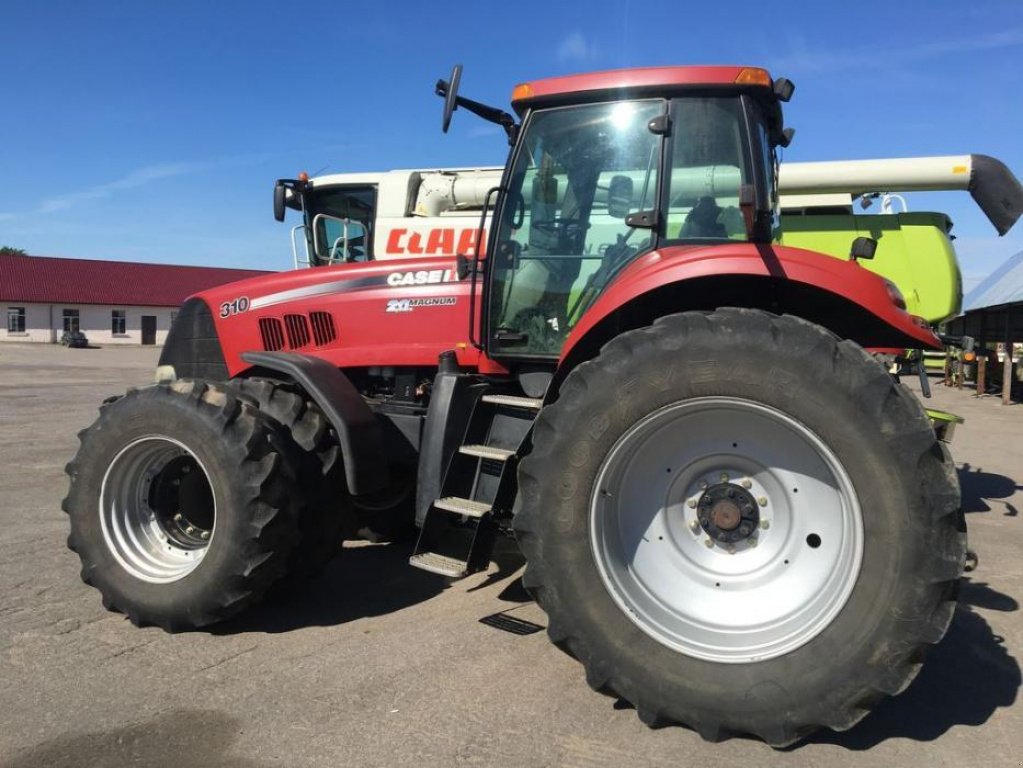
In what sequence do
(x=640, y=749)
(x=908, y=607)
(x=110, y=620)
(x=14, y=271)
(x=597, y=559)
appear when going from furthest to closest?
1. (x=14, y=271)
2. (x=110, y=620)
3. (x=597, y=559)
4. (x=640, y=749)
5. (x=908, y=607)

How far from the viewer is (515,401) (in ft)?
12.9

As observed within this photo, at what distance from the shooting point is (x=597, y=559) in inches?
122

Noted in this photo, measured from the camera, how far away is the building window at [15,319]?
45.2m

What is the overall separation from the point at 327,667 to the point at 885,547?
7.72ft

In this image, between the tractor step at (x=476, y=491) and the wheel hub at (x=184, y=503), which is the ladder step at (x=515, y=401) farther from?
the wheel hub at (x=184, y=503)

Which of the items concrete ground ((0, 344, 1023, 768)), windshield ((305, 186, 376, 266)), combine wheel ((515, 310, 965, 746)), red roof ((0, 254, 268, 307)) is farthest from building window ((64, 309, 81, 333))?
→ combine wheel ((515, 310, 965, 746))

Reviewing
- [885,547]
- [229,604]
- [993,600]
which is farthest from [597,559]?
[993,600]

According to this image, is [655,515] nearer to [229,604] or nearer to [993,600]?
[229,604]

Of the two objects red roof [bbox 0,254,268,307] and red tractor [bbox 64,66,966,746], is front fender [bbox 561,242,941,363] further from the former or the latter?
red roof [bbox 0,254,268,307]

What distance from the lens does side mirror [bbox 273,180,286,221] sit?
26.2 ft

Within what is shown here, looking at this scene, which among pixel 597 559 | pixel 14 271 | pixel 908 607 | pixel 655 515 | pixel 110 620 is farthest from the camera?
pixel 14 271

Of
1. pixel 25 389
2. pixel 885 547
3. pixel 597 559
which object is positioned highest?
pixel 885 547

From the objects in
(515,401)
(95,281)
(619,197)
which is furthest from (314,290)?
(95,281)

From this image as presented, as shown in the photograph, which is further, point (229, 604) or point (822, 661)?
point (229, 604)
